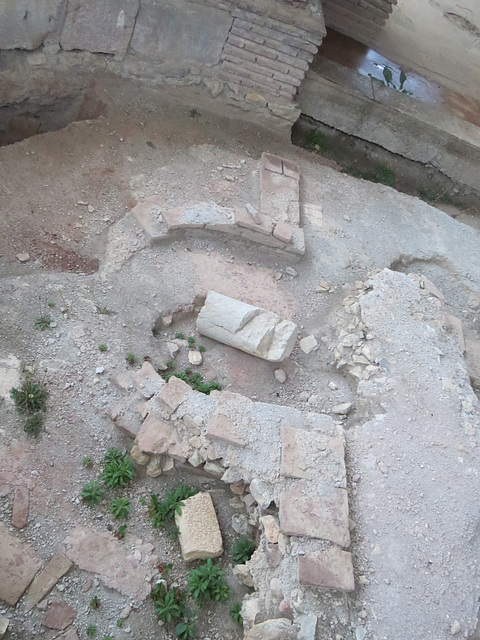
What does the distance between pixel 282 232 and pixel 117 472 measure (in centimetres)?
270

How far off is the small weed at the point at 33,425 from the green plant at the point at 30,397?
4 centimetres

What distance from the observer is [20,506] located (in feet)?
11.6

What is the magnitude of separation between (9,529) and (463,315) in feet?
15.2

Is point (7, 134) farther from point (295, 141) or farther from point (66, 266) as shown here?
point (295, 141)

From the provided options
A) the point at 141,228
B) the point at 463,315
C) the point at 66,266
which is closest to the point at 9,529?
the point at 66,266

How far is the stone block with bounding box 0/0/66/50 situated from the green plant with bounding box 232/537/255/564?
4878mm

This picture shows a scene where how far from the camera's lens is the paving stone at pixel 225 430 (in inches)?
149

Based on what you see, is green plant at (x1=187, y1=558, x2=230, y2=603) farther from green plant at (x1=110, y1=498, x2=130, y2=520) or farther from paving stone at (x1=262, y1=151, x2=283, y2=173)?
paving stone at (x1=262, y1=151, x2=283, y2=173)

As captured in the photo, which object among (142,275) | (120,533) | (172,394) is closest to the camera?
(120,533)

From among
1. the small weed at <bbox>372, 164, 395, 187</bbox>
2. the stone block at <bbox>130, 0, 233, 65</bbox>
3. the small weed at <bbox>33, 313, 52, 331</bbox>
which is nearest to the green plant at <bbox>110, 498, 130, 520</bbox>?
the small weed at <bbox>33, 313, 52, 331</bbox>

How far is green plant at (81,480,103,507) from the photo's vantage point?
146 inches

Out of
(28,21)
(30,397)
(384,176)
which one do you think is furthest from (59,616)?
(384,176)

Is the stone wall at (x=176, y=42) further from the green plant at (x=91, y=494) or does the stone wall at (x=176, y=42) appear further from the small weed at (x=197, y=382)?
the green plant at (x=91, y=494)

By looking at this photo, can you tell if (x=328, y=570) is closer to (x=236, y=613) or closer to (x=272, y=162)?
(x=236, y=613)
